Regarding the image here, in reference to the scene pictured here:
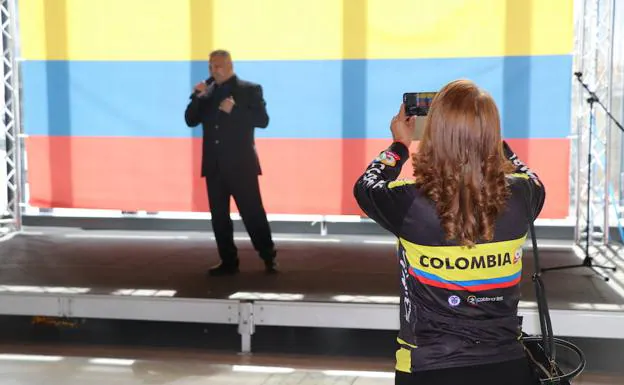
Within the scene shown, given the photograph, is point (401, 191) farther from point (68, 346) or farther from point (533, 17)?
point (533, 17)

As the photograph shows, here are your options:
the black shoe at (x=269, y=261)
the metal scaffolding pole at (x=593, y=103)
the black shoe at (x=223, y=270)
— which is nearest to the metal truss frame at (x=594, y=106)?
the metal scaffolding pole at (x=593, y=103)

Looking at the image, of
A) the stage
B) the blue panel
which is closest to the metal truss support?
the blue panel

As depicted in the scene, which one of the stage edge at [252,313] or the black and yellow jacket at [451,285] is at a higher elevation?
the black and yellow jacket at [451,285]

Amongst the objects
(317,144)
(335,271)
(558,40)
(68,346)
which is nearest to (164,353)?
(68,346)

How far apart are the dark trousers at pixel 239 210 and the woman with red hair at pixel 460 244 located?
2.91 m

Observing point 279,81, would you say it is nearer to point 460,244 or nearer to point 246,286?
point 246,286

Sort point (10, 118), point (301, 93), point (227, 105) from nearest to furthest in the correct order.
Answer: point (227, 105)
point (301, 93)
point (10, 118)

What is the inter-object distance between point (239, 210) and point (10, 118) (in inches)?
95.6

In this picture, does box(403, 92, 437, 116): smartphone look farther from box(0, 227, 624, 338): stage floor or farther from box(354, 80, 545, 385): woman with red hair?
box(0, 227, 624, 338): stage floor

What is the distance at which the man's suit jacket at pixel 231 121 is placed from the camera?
4293 millimetres

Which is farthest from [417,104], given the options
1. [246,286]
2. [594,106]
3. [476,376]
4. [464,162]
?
[594,106]

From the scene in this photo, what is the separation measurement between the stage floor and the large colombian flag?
1.08ft

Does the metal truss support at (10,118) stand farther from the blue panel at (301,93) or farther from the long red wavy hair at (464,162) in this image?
the long red wavy hair at (464,162)

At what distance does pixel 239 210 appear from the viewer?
4352mm
